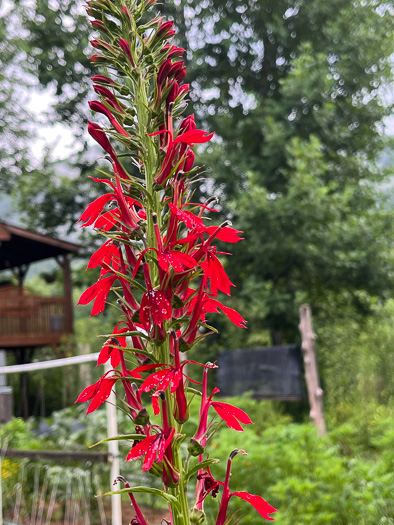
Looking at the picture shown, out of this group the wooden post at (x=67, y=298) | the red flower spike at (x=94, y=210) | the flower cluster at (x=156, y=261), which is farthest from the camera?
the wooden post at (x=67, y=298)

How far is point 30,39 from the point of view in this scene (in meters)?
12.7

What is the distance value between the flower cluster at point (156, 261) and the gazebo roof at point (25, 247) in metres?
11.5

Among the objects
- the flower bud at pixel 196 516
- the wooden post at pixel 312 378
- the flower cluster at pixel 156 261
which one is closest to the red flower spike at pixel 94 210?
the flower cluster at pixel 156 261

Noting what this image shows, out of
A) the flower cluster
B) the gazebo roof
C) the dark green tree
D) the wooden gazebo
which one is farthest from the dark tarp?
the flower cluster

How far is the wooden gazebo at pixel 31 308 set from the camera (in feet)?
42.7

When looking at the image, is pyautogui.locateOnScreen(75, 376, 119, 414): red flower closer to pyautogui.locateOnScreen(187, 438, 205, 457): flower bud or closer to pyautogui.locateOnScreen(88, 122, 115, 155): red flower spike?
pyautogui.locateOnScreen(187, 438, 205, 457): flower bud

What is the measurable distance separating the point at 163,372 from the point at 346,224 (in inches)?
380

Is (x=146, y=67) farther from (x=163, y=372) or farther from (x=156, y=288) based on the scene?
(x=163, y=372)

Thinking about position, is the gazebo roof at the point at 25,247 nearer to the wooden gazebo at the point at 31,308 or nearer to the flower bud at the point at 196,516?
the wooden gazebo at the point at 31,308

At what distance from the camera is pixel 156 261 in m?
1.21

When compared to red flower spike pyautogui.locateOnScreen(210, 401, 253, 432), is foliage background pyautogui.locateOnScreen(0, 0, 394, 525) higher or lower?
higher

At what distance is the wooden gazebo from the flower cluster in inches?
452

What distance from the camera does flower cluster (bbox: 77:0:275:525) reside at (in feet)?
3.98

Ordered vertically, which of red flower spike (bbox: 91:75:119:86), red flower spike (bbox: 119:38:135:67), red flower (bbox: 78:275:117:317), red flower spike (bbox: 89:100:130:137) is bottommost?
red flower (bbox: 78:275:117:317)
